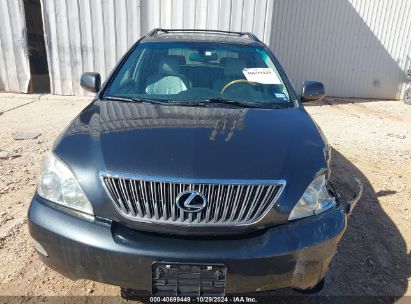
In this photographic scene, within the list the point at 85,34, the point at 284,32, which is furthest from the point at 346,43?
the point at 85,34

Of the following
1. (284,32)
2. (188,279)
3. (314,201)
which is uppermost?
(284,32)

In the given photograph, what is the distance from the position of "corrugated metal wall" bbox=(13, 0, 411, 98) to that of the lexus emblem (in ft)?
19.5

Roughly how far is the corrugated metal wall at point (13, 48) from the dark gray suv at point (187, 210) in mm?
6200

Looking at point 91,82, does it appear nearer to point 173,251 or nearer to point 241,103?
point 241,103

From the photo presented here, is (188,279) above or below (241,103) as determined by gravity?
below

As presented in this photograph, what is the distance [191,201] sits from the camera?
182cm

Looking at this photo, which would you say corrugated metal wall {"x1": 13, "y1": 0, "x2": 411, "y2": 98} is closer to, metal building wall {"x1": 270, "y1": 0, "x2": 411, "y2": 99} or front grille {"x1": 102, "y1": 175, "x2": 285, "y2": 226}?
metal building wall {"x1": 270, "y1": 0, "x2": 411, "y2": 99}

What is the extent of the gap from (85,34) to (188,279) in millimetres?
6668

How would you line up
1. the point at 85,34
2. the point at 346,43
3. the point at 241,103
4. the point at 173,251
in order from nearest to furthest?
the point at 173,251
the point at 241,103
the point at 85,34
the point at 346,43

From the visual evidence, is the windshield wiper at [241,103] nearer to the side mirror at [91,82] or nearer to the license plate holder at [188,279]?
the side mirror at [91,82]

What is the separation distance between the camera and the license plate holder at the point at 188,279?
1.80 metres

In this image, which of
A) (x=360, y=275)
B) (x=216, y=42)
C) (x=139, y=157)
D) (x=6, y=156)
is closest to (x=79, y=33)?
(x=6, y=156)

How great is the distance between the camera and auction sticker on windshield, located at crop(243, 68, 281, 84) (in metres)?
3.14

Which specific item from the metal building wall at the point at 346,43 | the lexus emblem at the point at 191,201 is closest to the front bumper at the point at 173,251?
the lexus emblem at the point at 191,201
